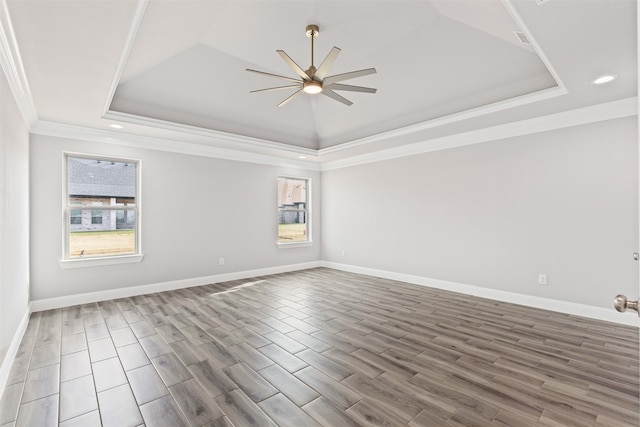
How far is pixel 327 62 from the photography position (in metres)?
A: 2.55

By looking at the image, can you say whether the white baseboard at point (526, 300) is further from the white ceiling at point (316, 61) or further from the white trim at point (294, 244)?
the white ceiling at point (316, 61)

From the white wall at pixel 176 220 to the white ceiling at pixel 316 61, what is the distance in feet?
1.52

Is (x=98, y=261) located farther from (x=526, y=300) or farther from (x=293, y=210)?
(x=526, y=300)

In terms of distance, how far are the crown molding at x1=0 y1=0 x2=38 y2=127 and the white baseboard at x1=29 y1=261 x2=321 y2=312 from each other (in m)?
2.26

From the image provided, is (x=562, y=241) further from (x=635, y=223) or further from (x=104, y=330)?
(x=104, y=330)

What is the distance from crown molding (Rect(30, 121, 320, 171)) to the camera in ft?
12.6

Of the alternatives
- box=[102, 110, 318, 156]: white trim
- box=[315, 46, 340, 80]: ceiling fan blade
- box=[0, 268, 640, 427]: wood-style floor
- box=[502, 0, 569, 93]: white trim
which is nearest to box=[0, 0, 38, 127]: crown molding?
box=[102, 110, 318, 156]: white trim

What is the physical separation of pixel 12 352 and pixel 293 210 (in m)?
4.71

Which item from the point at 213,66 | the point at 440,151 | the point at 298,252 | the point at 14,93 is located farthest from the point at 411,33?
the point at 298,252

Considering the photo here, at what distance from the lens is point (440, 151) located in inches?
Result: 191

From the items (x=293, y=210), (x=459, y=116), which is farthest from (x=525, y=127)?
(x=293, y=210)

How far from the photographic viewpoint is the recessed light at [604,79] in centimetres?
271

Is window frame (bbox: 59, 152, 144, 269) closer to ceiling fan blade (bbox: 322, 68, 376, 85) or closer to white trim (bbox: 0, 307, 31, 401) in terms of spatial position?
white trim (bbox: 0, 307, 31, 401)

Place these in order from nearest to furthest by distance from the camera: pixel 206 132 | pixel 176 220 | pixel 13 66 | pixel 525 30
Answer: pixel 525 30, pixel 13 66, pixel 206 132, pixel 176 220
